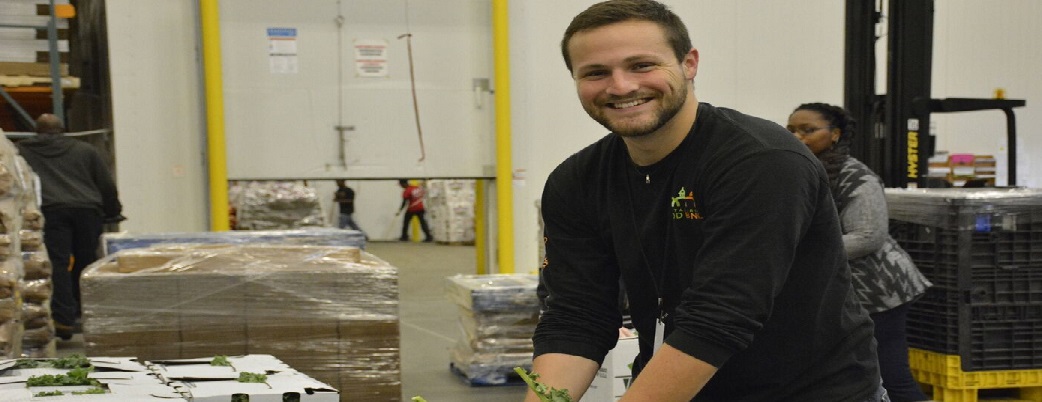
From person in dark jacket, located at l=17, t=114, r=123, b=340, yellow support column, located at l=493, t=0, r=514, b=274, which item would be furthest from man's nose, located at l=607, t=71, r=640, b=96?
yellow support column, located at l=493, t=0, r=514, b=274

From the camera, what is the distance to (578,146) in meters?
10.2

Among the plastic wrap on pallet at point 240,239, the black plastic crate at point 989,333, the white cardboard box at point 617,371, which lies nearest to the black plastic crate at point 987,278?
the black plastic crate at point 989,333

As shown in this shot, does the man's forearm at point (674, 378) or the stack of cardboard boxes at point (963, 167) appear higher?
the man's forearm at point (674, 378)

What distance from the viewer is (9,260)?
4781 millimetres

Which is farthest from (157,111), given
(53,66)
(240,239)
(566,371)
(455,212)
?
(455,212)

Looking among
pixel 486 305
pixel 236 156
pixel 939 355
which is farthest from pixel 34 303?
pixel 939 355

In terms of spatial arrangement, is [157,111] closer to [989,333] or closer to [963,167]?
[989,333]

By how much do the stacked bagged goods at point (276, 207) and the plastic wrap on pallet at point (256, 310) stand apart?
472 inches

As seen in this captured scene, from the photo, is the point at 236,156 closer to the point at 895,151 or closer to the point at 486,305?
the point at 486,305

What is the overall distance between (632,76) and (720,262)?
35cm

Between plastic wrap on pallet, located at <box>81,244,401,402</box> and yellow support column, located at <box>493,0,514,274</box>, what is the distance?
14.3 ft

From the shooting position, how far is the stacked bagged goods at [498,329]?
20.9ft

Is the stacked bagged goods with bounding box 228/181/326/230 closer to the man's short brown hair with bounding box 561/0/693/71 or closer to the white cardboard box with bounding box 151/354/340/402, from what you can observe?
the white cardboard box with bounding box 151/354/340/402

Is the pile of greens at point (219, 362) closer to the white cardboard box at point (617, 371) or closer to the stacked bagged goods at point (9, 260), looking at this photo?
the stacked bagged goods at point (9, 260)
